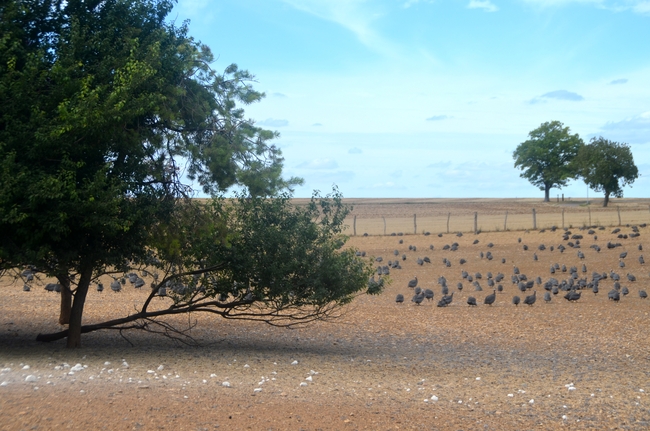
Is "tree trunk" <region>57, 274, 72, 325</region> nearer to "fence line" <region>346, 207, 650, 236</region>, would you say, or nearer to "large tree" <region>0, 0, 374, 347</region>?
"large tree" <region>0, 0, 374, 347</region>

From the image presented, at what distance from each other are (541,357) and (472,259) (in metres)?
22.4

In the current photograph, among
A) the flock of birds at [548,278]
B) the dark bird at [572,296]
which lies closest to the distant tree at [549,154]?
the flock of birds at [548,278]

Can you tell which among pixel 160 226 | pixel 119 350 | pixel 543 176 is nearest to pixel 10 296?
pixel 119 350

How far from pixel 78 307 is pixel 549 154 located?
297ft

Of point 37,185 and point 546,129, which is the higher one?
point 546,129

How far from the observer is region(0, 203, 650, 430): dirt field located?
913 cm

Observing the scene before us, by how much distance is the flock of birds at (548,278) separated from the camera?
2317 centimetres

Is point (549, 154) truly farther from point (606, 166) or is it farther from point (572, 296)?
point (572, 296)

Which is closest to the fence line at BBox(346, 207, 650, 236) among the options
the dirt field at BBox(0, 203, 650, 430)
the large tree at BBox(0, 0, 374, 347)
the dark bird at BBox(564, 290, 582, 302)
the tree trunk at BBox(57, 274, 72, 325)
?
the dark bird at BBox(564, 290, 582, 302)

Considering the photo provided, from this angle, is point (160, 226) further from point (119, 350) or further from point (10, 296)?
point (10, 296)

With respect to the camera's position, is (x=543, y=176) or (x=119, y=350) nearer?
(x=119, y=350)

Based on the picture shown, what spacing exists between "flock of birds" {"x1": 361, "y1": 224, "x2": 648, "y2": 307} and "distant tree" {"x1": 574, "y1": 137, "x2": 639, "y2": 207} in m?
40.7

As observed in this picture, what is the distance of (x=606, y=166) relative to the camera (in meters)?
82.4

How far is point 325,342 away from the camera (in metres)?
16.2
